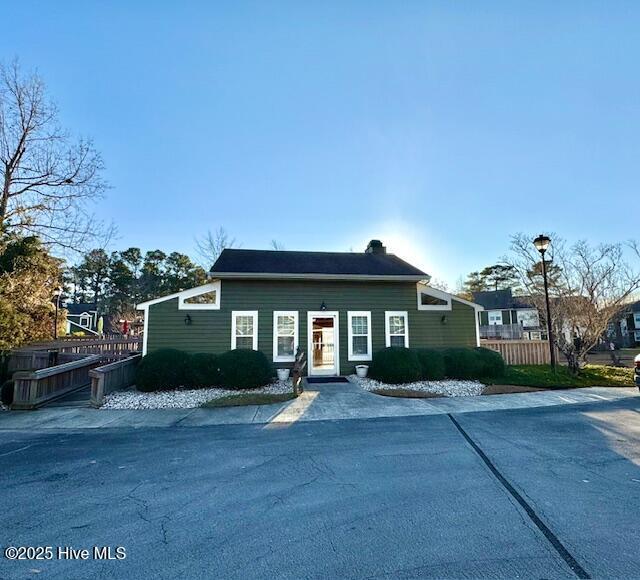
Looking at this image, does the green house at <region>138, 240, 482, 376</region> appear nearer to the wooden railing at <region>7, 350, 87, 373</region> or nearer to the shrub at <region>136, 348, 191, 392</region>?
the shrub at <region>136, 348, 191, 392</region>

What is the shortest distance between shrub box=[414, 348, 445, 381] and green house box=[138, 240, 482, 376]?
1.49 metres

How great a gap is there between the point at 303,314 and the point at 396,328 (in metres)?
3.43

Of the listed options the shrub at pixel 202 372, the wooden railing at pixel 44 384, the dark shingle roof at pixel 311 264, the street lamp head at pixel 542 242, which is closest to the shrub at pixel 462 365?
the dark shingle roof at pixel 311 264

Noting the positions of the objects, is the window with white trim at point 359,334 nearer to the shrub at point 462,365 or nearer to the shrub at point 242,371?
the shrub at point 462,365

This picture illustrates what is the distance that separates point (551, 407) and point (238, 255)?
1085cm

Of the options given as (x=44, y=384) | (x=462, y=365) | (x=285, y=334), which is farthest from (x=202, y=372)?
(x=462, y=365)

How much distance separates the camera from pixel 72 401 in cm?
838

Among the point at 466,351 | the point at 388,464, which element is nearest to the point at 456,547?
the point at 388,464

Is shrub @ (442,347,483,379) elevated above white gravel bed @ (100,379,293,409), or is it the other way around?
shrub @ (442,347,483,379)

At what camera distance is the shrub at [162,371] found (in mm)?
8898

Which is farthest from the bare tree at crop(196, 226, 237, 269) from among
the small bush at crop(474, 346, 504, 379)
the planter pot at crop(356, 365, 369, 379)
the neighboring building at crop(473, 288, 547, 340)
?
the neighboring building at crop(473, 288, 547, 340)

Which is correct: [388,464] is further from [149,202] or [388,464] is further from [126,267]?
[126,267]

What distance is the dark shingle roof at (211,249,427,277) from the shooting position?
37.0 ft

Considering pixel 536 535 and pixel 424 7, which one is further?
pixel 424 7
